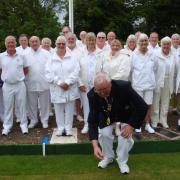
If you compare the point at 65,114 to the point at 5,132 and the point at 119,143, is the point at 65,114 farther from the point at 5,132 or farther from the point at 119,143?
the point at 119,143

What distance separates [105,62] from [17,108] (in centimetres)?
191

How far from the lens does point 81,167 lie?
610 cm

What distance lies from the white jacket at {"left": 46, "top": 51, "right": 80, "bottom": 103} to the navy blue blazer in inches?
73.4

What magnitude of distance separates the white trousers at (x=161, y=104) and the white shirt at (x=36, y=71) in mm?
2058

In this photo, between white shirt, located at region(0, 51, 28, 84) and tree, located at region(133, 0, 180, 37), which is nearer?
white shirt, located at region(0, 51, 28, 84)

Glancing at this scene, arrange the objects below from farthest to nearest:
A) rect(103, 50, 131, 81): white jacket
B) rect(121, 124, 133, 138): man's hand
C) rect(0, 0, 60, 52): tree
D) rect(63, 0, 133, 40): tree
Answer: rect(63, 0, 133, 40): tree, rect(0, 0, 60, 52): tree, rect(103, 50, 131, 81): white jacket, rect(121, 124, 133, 138): man's hand

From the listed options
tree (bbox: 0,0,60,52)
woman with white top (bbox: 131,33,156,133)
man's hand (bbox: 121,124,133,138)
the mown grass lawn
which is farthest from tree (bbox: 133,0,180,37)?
man's hand (bbox: 121,124,133,138)

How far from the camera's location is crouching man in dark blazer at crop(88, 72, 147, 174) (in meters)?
5.28

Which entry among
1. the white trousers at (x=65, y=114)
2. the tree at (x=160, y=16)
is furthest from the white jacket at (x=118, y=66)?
the tree at (x=160, y=16)

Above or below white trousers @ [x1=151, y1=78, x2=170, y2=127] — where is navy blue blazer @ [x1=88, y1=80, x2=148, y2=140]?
above

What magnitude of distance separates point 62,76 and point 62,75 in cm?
2

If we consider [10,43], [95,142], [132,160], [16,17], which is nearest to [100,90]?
[95,142]

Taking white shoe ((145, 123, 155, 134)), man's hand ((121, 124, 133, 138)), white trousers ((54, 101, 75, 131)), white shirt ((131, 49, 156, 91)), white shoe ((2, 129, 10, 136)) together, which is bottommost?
white shoe ((2, 129, 10, 136))

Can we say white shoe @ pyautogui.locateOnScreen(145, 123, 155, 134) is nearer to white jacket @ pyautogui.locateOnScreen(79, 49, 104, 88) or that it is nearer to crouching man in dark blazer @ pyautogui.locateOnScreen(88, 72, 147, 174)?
white jacket @ pyautogui.locateOnScreen(79, 49, 104, 88)
